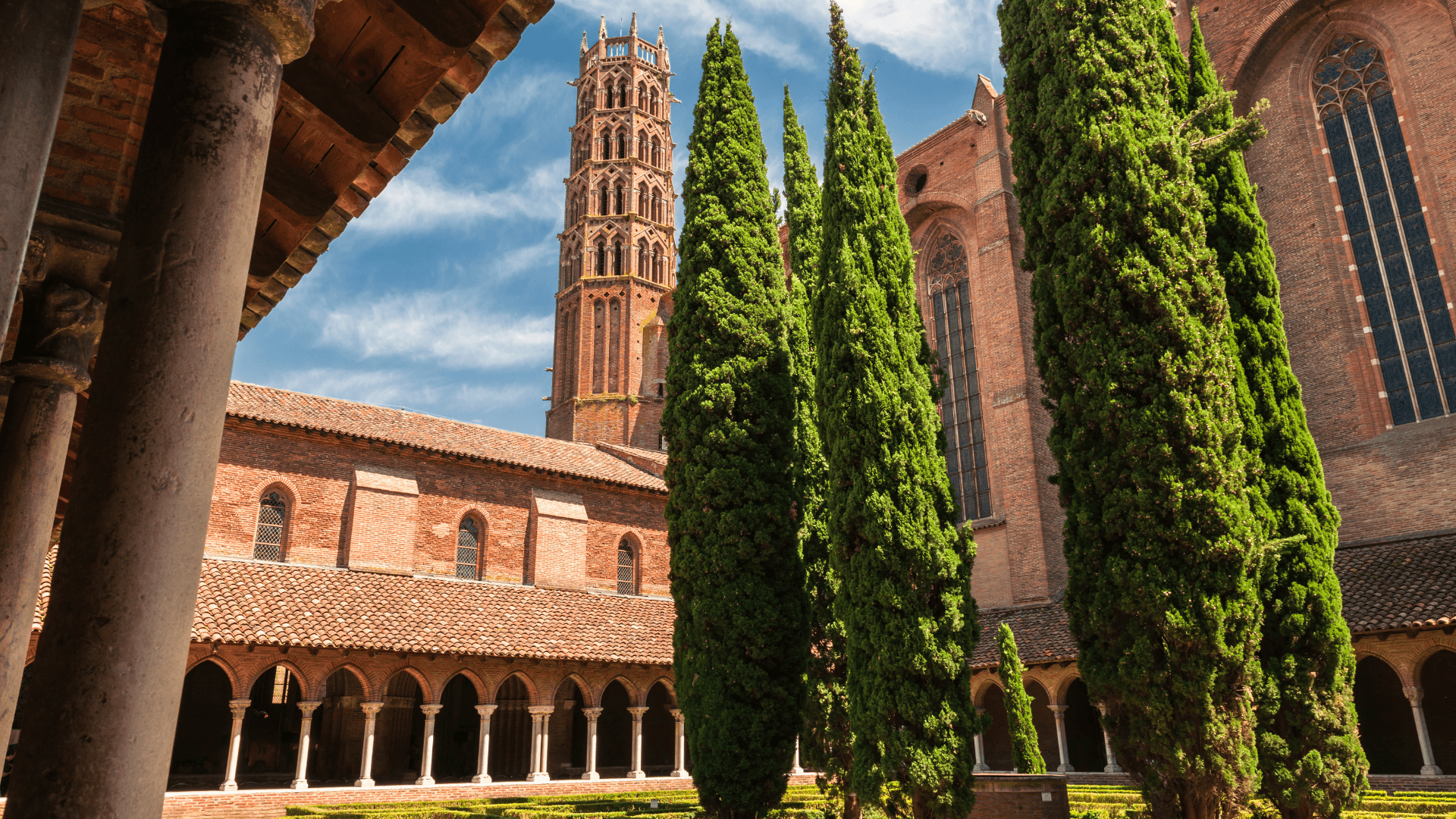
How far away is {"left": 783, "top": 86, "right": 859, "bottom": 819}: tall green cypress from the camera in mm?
13266

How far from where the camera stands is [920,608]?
11773 mm

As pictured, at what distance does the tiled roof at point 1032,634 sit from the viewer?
18.8 m

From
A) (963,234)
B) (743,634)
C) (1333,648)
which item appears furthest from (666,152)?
(1333,648)

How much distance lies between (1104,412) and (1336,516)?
3.48 meters

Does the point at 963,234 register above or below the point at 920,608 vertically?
above

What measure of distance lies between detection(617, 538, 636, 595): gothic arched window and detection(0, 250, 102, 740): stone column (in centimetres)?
2100

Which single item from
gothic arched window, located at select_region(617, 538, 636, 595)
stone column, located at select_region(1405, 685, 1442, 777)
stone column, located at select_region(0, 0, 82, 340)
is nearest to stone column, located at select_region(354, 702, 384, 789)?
gothic arched window, located at select_region(617, 538, 636, 595)

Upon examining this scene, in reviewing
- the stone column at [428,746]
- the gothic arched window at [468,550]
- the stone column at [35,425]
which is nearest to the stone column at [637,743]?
the stone column at [428,746]

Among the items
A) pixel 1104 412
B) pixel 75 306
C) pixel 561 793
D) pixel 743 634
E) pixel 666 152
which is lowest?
pixel 561 793

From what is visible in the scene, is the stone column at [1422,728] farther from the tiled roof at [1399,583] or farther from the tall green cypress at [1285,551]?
the tall green cypress at [1285,551]

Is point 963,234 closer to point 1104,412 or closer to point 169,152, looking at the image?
point 1104,412

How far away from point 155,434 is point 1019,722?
1689cm

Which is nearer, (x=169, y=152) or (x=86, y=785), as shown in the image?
(x=86, y=785)

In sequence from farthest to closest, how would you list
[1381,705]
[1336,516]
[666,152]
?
[666,152]
[1381,705]
[1336,516]
